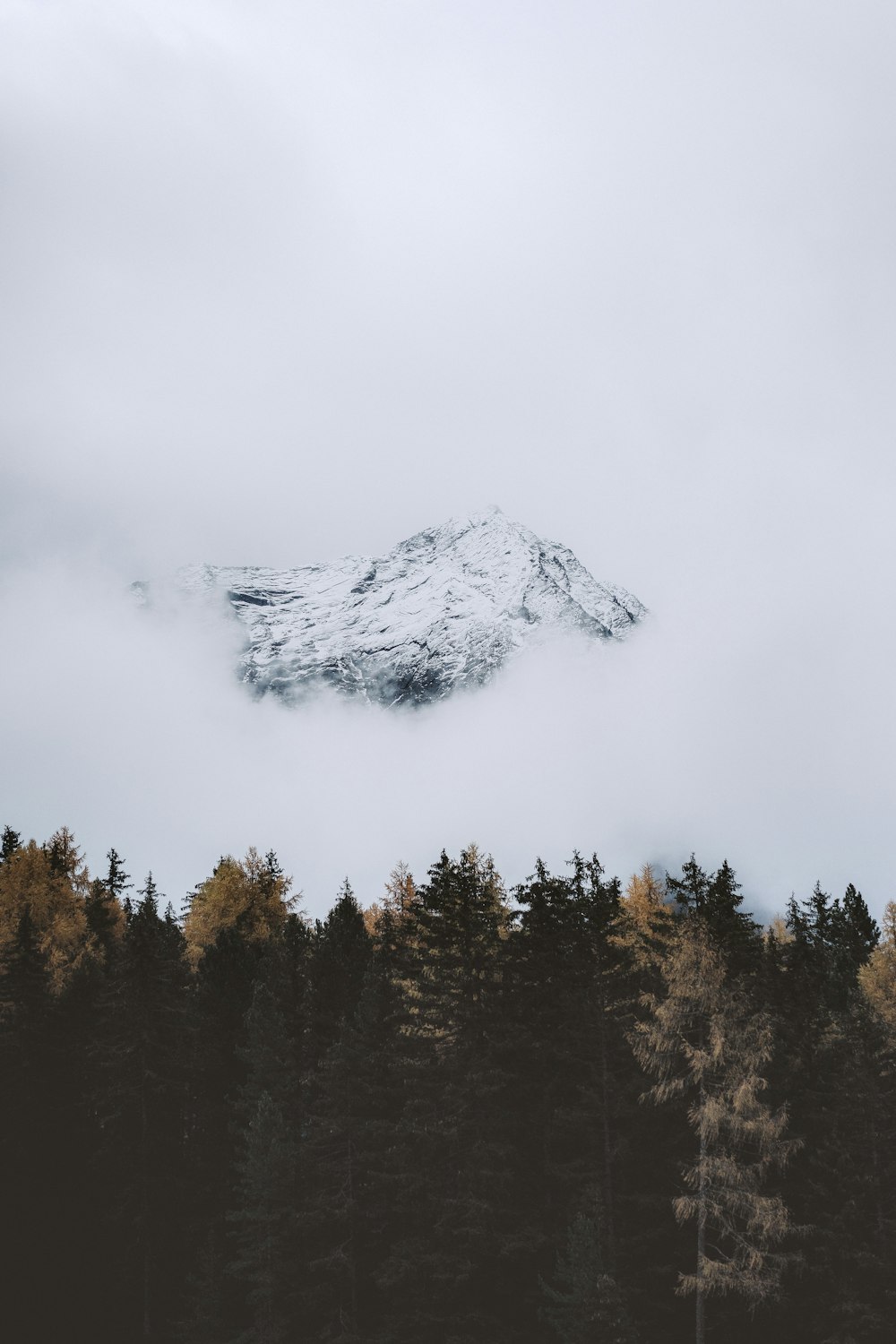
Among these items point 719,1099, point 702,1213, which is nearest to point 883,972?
point 702,1213

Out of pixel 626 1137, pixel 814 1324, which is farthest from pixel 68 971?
pixel 814 1324

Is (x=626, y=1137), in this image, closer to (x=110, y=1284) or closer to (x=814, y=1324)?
(x=814, y=1324)

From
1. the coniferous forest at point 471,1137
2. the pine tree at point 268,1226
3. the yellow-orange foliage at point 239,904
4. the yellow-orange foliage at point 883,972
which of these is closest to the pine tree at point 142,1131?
the coniferous forest at point 471,1137

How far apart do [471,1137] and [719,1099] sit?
42.6 feet

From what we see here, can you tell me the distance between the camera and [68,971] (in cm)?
6875

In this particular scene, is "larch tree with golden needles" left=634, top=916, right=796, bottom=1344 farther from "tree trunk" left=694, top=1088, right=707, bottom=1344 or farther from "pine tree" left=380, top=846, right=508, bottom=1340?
"pine tree" left=380, top=846, right=508, bottom=1340

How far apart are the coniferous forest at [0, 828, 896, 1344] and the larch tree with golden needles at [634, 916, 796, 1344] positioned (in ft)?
0.40

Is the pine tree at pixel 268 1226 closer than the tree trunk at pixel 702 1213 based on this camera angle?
No

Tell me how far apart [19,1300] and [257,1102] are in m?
16.9

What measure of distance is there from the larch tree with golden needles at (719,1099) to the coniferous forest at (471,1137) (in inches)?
4.8

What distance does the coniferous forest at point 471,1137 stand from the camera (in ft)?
126

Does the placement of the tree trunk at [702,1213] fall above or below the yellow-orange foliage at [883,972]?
below

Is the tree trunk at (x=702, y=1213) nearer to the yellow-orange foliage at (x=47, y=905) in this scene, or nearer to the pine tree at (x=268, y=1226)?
the pine tree at (x=268, y=1226)

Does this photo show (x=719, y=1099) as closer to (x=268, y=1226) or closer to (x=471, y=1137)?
(x=471, y=1137)
